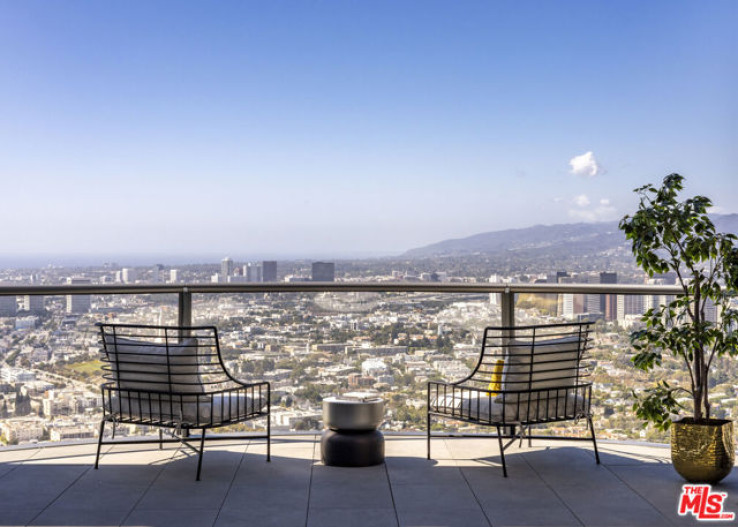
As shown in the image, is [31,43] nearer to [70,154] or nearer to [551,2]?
[70,154]

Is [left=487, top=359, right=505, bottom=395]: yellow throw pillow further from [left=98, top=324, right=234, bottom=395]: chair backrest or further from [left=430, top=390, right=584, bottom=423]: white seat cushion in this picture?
[left=98, top=324, right=234, bottom=395]: chair backrest

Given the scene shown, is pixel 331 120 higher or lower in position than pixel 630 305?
higher

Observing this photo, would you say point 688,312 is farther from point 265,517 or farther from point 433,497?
point 265,517

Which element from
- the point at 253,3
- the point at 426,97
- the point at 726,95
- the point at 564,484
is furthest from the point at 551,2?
the point at 564,484

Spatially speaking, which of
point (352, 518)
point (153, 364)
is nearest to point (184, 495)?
point (153, 364)

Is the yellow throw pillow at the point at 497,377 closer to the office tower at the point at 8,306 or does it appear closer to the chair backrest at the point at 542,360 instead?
the chair backrest at the point at 542,360
